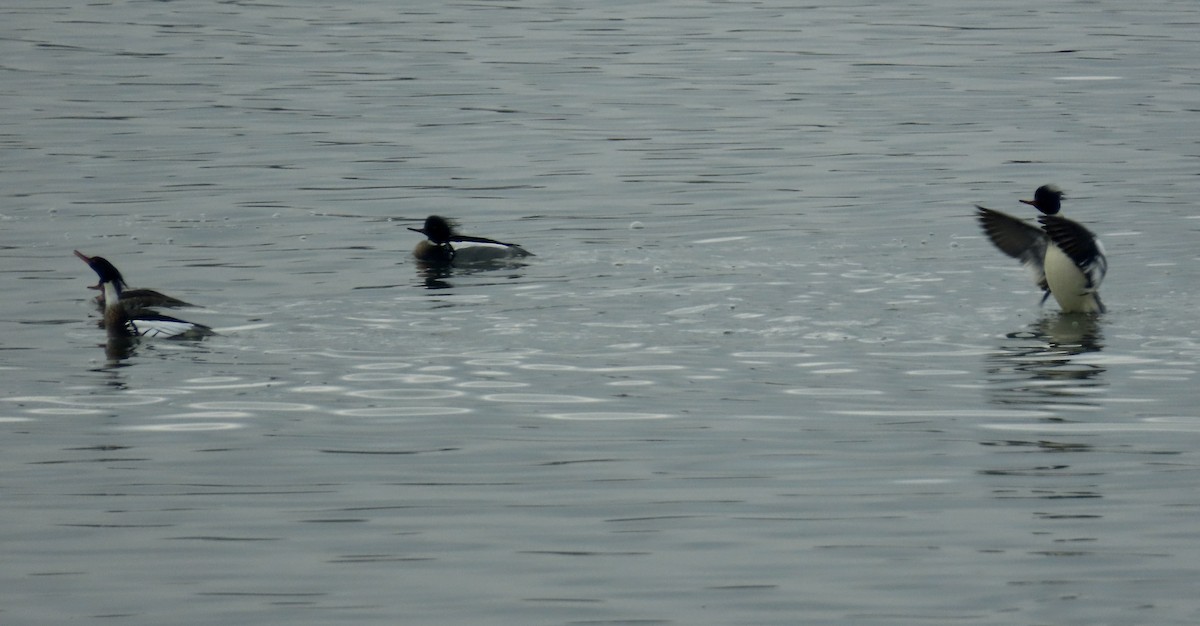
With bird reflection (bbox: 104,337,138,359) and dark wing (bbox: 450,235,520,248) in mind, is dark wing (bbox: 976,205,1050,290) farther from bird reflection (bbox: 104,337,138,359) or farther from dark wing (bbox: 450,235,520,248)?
bird reflection (bbox: 104,337,138,359)

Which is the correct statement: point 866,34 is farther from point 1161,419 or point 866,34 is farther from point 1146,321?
point 1161,419

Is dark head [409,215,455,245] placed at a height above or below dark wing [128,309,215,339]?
above

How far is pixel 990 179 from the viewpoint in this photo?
24734mm

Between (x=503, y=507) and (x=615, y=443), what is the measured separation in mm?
1521

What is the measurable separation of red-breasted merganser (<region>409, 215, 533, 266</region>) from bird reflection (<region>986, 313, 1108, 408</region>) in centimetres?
546

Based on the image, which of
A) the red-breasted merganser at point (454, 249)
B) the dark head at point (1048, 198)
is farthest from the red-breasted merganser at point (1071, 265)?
the red-breasted merganser at point (454, 249)

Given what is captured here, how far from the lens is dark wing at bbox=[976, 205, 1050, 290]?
17.3m

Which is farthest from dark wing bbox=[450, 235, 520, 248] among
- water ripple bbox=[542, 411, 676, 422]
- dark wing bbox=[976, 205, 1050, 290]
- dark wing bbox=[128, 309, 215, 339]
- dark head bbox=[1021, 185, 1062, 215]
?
water ripple bbox=[542, 411, 676, 422]

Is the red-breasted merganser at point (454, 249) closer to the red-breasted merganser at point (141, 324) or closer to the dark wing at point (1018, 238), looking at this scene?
the red-breasted merganser at point (141, 324)

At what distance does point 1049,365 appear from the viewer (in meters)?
14.2

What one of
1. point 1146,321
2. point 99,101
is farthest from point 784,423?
point 99,101

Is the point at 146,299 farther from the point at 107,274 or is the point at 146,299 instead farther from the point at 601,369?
the point at 601,369

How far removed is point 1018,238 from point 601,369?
5185mm

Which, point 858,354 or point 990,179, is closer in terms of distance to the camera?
point 858,354
